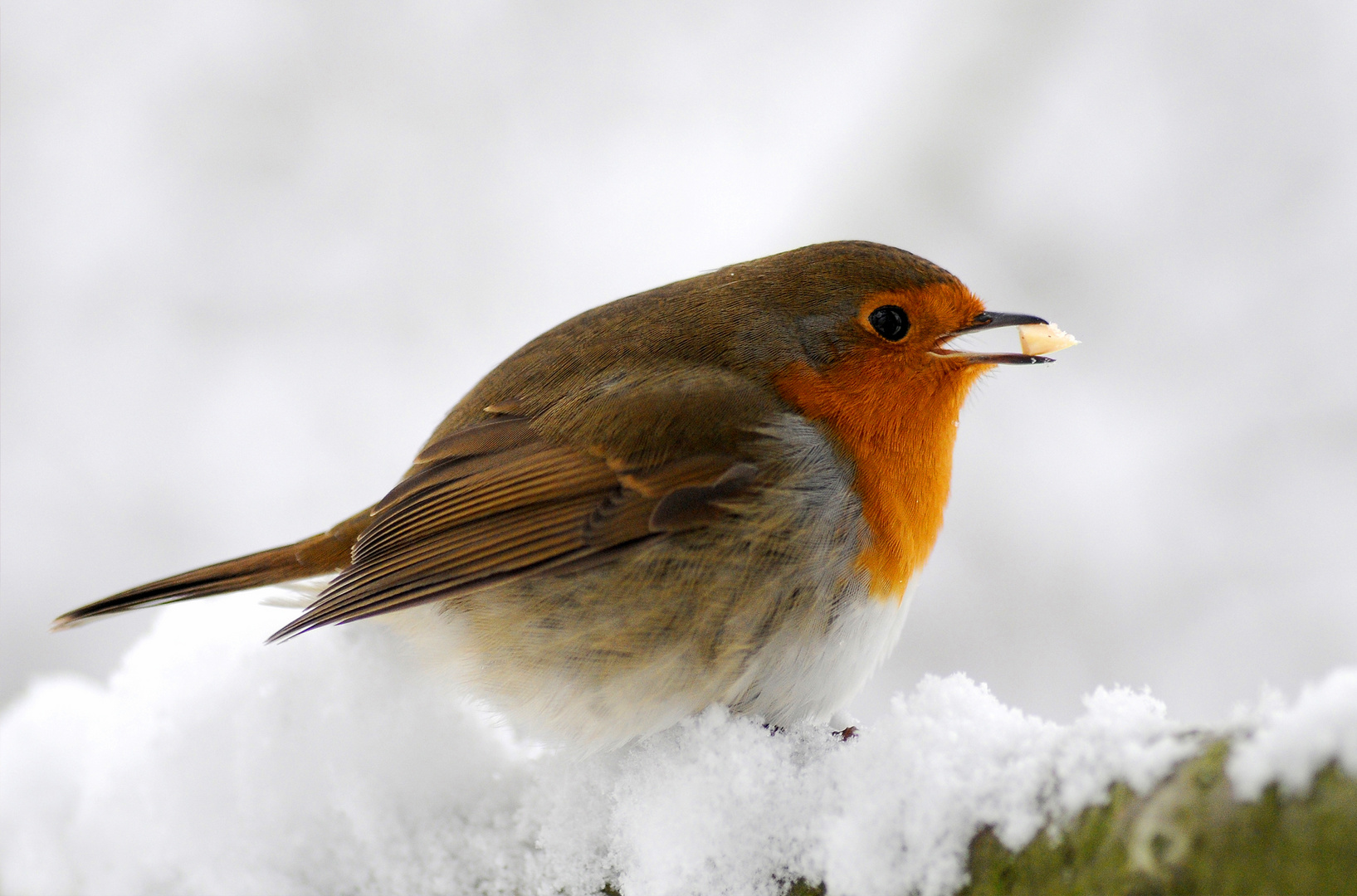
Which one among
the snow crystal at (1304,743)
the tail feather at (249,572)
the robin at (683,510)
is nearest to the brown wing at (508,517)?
the robin at (683,510)

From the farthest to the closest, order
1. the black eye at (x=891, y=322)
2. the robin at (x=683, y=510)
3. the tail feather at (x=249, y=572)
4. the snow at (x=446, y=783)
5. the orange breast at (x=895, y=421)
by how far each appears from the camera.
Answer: the tail feather at (x=249, y=572) < the black eye at (x=891, y=322) < the orange breast at (x=895, y=421) < the robin at (x=683, y=510) < the snow at (x=446, y=783)

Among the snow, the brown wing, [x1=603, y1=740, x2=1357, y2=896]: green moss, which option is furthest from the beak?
[x1=603, y1=740, x2=1357, y2=896]: green moss

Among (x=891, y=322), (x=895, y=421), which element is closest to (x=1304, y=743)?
(x=895, y=421)

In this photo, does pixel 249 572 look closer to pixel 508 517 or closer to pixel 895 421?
pixel 508 517

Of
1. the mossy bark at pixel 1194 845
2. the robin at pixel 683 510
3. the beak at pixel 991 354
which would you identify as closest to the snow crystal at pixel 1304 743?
the mossy bark at pixel 1194 845

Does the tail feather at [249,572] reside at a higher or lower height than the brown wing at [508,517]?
lower

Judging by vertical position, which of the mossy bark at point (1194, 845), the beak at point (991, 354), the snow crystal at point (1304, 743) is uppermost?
the beak at point (991, 354)

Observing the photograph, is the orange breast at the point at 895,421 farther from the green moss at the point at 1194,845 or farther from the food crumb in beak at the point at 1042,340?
the green moss at the point at 1194,845

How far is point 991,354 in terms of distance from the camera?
1901 mm

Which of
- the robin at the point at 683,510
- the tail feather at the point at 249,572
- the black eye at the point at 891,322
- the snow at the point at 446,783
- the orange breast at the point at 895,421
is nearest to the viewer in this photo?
the snow at the point at 446,783

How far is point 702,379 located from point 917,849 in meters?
0.99

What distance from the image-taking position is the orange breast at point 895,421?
182 centimetres

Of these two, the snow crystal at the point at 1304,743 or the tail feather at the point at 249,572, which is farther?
the tail feather at the point at 249,572

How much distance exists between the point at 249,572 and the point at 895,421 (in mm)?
1351
